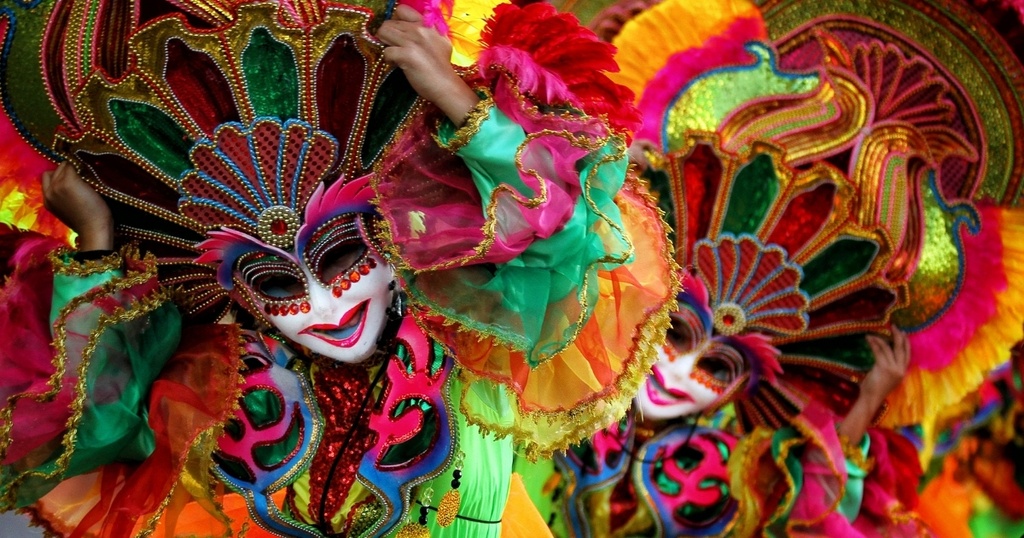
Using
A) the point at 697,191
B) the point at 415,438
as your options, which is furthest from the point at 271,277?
the point at 697,191

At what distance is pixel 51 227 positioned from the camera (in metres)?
1.71

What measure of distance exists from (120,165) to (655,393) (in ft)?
4.49

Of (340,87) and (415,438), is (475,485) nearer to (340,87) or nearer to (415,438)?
(415,438)

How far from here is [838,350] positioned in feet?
8.34

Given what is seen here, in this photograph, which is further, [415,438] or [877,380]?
[877,380]

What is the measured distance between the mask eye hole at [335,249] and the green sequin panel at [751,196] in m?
1.13

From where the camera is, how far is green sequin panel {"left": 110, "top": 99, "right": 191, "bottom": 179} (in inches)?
54.0

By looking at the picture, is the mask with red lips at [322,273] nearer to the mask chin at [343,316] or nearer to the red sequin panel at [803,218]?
the mask chin at [343,316]

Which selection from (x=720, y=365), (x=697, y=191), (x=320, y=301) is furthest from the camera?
(x=720, y=365)

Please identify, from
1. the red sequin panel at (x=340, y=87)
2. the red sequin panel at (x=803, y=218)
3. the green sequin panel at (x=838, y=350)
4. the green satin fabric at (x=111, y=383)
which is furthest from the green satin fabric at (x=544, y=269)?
the green sequin panel at (x=838, y=350)

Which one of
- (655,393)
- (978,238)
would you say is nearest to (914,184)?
(978,238)

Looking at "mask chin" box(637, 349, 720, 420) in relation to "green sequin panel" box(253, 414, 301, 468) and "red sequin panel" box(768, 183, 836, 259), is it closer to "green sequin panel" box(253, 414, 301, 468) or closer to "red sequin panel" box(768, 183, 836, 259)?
"red sequin panel" box(768, 183, 836, 259)

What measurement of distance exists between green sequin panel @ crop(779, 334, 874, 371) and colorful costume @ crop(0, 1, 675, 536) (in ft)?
3.76

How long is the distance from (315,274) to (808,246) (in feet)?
4.26
